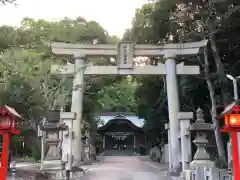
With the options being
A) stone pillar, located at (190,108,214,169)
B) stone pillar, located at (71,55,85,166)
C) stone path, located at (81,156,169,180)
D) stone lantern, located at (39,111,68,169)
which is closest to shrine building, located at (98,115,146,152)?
stone path, located at (81,156,169,180)

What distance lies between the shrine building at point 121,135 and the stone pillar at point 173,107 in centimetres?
3080

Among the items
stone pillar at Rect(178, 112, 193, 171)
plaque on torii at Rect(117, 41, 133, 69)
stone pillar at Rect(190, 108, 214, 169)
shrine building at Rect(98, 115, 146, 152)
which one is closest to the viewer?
stone pillar at Rect(190, 108, 214, 169)

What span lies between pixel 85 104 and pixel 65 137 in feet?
47.6

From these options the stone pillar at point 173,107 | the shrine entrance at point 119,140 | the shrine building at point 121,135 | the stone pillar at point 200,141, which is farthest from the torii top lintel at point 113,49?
the shrine entrance at point 119,140

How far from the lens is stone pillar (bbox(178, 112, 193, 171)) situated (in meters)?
14.1

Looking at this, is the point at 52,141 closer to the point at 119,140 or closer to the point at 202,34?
the point at 202,34

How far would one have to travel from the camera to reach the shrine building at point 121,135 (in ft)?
157

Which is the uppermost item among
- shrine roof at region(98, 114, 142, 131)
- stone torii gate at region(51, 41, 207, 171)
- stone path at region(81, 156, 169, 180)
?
stone torii gate at region(51, 41, 207, 171)

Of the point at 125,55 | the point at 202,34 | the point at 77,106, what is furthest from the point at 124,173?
the point at 202,34

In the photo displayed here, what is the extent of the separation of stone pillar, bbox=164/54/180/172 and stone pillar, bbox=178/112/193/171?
122 centimetres

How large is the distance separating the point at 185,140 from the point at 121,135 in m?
34.3

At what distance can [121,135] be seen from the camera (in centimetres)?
4825

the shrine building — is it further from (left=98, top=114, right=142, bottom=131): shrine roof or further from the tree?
the tree

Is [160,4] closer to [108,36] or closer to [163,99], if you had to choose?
[163,99]
